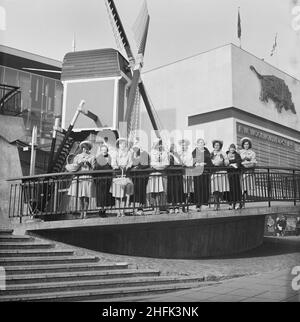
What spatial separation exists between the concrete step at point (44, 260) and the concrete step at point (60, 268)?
15 cm

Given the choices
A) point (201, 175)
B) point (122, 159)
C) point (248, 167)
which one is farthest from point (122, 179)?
point (248, 167)

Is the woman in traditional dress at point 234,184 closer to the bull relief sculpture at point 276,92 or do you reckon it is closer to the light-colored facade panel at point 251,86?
the light-colored facade panel at point 251,86

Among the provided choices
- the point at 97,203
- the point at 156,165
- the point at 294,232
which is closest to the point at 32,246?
the point at 97,203

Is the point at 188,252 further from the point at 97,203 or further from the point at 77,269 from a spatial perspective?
the point at 77,269

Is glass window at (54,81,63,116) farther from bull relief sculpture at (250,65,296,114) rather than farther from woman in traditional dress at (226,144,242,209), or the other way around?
woman in traditional dress at (226,144,242,209)

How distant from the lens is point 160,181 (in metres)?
9.27

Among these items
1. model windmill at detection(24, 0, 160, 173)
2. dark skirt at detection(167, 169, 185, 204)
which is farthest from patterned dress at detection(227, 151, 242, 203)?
Answer: model windmill at detection(24, 0, 160, 173)

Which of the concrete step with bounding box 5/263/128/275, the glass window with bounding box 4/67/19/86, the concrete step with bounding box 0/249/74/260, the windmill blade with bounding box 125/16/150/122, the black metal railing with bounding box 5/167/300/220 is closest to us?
the concrete step with bounding box 5/263/128/275

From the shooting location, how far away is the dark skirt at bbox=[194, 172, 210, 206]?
921 cm

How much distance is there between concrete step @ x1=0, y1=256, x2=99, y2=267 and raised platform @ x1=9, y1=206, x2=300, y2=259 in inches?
26.3

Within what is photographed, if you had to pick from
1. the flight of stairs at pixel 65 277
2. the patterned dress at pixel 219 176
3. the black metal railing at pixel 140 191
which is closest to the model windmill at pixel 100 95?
the black metal railing at pixel 140 191

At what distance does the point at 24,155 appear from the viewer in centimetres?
1324

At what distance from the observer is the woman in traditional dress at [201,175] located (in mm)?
9222

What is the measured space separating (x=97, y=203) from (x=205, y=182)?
2.30 m
